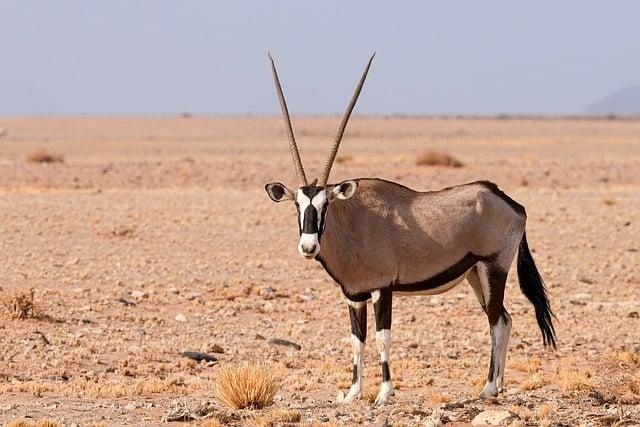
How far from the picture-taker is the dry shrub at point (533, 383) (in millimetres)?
10125

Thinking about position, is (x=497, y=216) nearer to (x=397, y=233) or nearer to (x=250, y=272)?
(x=397, y=233)

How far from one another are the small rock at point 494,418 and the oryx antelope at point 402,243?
100cm

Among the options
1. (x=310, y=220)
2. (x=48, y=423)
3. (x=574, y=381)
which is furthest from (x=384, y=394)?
(x=48, y=423)

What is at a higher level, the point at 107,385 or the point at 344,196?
the point at 344,196

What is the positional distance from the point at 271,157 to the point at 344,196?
38.1 m

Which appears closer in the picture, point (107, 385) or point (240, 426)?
point (240, 426)

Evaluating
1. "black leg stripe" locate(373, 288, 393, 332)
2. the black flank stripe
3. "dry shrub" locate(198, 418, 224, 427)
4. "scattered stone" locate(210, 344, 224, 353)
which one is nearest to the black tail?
the black flank stripe

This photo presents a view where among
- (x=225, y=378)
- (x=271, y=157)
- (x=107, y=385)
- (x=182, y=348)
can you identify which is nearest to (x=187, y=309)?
(x=182, y=348)

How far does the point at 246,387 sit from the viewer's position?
29.3ft

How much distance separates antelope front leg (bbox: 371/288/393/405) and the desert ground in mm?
150

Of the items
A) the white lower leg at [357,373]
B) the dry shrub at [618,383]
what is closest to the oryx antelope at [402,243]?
the white lower leg at [357,373]

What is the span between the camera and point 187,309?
1398cm

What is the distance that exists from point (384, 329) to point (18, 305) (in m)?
5.01

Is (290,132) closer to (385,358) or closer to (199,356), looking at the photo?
(385,358)
